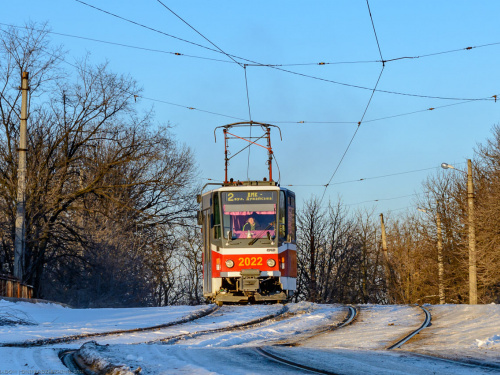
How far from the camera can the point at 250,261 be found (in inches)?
934

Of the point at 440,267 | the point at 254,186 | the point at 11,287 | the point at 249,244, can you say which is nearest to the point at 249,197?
the point at 254,186

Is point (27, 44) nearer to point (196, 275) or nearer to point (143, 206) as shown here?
point (143, 206)

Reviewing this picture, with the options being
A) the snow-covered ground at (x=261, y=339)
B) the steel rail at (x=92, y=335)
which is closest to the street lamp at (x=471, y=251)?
the snow-covered ground at (x=261, y=339)

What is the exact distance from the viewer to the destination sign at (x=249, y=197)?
24.0m

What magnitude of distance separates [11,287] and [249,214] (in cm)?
726

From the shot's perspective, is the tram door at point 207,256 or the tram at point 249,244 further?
the tram door at point 207,256

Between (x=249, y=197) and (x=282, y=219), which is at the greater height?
(x=249, y=197)

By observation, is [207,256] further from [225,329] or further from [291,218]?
[225,329]

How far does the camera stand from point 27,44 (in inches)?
1297

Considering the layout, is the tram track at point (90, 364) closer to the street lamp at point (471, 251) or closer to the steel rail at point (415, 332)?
the steel rail at point (415, 332)

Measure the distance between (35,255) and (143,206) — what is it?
1522 cm

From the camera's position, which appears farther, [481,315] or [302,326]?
[481,315]

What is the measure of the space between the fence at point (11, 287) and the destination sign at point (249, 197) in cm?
640

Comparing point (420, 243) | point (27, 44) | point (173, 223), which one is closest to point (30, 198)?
point (27, 44)
